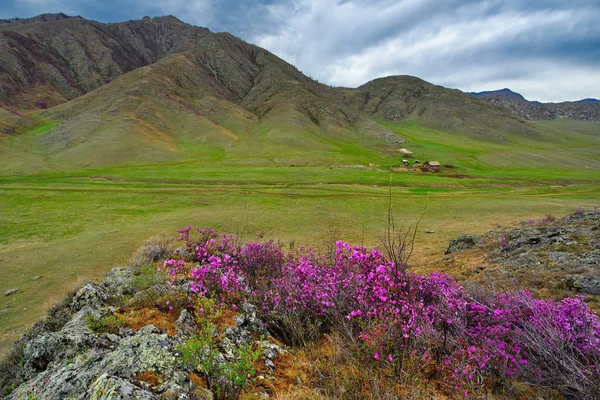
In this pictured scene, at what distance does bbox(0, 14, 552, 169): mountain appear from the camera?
73438 millimetres

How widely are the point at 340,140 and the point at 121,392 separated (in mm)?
108957

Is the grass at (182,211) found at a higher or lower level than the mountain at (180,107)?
lower

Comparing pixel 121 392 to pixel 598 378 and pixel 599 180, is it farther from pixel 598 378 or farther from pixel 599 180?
pixel 599 180

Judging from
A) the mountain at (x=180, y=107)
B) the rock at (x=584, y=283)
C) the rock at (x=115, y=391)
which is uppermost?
the mountain at (x=180, y=107)

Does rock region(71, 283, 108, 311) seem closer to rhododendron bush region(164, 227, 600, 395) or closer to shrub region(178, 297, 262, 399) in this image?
rhododendron bush region(164, 227, 600, 395)

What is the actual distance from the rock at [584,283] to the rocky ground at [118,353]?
726 cm

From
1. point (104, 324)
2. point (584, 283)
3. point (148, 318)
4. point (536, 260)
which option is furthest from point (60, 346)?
point (536, 260)

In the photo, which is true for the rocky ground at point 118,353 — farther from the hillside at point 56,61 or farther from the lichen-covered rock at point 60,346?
the hillside at point 56,61

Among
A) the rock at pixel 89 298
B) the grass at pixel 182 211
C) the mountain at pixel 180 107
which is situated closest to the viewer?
the rock at pixel 89 298

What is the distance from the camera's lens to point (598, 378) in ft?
12.1

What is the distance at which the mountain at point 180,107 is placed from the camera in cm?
7344

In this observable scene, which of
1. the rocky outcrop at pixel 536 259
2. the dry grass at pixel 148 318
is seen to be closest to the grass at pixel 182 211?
the rocky outcrop at pixel 536 259

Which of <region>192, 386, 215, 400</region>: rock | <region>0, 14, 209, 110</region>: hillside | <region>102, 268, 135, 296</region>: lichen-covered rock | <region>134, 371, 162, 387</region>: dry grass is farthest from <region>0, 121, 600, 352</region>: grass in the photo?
<region>0, 14, 209, 110</region>: hillside

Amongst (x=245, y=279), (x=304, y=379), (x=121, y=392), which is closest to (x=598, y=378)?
(x=304, y=379)
